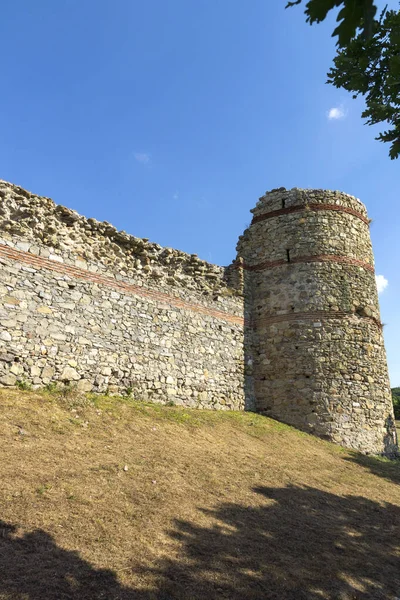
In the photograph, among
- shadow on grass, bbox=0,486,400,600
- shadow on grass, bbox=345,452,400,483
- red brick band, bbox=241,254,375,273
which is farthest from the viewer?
red brick band, bbox=241,254,375,273

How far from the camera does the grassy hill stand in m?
4.04

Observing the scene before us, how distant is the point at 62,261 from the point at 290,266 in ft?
25.4

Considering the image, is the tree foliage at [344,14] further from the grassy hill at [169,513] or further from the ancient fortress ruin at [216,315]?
the ancient fortress ruin at [216,315]

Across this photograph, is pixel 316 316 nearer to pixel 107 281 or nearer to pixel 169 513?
pixel 107 281

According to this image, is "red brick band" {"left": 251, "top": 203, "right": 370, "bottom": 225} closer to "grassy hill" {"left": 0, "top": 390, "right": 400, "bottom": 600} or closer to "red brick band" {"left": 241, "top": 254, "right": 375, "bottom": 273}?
"red brick band" {"left": 241, "top": 254, "right": 375, "bottom": 273}

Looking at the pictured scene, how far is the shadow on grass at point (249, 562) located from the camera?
374cm

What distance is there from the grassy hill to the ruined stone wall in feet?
3.31

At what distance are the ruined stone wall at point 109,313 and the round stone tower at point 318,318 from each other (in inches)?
43.2

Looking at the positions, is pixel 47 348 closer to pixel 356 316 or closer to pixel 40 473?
pixel 40 473

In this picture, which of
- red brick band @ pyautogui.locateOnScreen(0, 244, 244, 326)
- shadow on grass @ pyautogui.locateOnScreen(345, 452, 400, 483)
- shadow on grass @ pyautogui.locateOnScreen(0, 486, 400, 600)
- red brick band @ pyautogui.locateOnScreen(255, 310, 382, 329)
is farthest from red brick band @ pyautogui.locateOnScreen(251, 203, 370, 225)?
shadow on grass @ pyautogui.locateOnScreen(0, 486, 400, 600)

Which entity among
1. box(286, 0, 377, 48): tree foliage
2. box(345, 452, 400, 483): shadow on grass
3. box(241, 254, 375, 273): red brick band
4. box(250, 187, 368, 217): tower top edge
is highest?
box(250, 187, 368, 217): tower top edge

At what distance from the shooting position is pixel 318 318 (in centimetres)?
1334

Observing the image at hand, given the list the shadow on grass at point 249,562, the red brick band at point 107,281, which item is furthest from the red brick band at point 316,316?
the shadow on grass at point 249,562

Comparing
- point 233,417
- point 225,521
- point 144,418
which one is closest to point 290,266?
point 233,417
